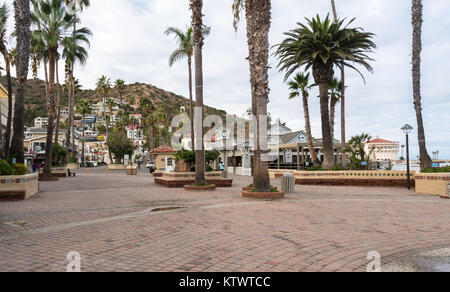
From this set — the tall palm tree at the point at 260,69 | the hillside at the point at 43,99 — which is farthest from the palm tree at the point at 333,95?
the hillside at the point at 43,99

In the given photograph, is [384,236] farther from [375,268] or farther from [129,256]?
[129,256]

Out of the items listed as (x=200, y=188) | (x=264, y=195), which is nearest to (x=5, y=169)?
(x=200, y=188)

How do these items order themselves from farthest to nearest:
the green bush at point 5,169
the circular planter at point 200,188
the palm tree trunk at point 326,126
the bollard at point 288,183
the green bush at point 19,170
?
the palm tree trunk at point 326,126
the circular planter at point 200,188
the bollard at point 288,183
the green bush at point 19,170
the green bush at point 5,169

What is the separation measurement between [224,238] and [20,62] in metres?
16.5

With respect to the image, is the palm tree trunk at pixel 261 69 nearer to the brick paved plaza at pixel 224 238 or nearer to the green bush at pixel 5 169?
the brick paved plaza at pixel 224 238

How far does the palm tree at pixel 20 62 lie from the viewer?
16.0 meters

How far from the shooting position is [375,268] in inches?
162

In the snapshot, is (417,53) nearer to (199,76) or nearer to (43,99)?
(199,76)

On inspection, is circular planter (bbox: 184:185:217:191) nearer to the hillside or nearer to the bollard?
the bollard

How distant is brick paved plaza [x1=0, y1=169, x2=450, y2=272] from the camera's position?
4352mm

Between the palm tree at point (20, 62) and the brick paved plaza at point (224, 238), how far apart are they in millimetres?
8498

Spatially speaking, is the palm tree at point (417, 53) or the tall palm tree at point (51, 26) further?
the tall palm tree at point (51, 26)

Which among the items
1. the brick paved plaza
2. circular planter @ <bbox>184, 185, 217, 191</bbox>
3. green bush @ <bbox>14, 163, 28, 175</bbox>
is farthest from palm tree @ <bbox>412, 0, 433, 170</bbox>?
green bush @ <bbox>14, 163, 28, 175</bbox>

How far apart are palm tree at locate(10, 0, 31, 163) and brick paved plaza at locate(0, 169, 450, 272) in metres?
8.50
